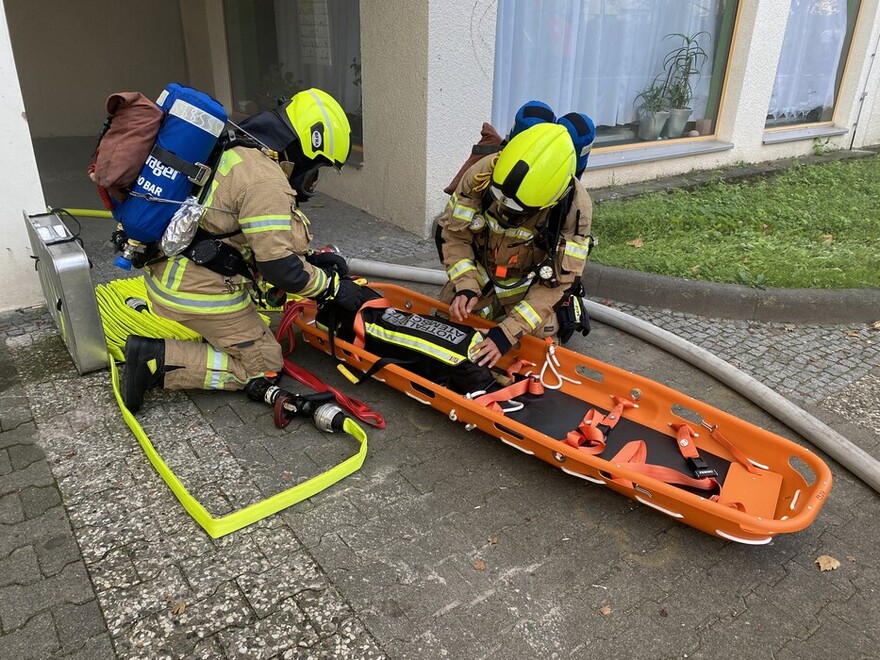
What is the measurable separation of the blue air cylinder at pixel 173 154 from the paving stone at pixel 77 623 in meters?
1.67

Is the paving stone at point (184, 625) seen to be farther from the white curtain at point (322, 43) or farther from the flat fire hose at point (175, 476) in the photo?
the white curtain at point (322, 43)

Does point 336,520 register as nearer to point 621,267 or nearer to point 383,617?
point 383,617

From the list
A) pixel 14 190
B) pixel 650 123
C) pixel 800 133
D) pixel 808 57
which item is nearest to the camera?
pixel 14 190

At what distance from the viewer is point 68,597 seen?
2361 mm

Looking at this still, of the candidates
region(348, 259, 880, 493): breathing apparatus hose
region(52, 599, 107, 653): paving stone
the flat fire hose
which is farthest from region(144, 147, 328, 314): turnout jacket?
region(348, 259, 880, 493): breathing apparatus hose

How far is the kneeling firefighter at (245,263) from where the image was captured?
3.12m

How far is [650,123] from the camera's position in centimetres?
845

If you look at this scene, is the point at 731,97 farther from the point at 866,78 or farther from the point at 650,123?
the point at 866,78

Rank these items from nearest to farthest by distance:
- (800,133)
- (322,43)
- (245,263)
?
(245,263) < (322,43) < (800,133)

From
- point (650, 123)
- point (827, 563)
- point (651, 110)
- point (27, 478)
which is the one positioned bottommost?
point (827, 563)

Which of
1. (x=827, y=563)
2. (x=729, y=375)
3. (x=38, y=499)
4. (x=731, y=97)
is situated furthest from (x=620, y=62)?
(x=38, y=499)

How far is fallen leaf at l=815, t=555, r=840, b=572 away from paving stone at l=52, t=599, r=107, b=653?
2.80m

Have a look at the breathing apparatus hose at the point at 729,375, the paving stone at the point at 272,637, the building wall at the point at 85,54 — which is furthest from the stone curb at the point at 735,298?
the building wall at the point at 85,54

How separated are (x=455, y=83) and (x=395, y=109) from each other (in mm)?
662
